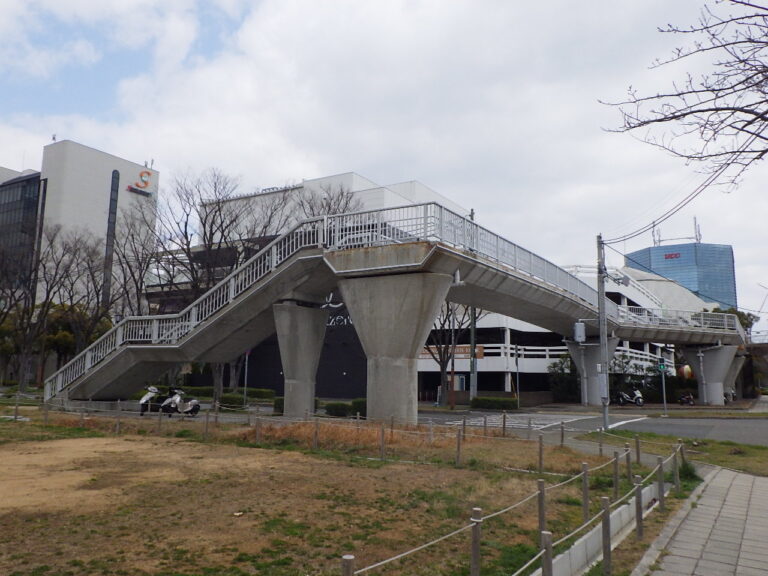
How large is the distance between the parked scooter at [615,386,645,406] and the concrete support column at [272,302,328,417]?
27176 millimetres

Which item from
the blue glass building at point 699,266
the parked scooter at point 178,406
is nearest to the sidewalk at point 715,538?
the parked scooter at point 178,406

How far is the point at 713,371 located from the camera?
4222 cm

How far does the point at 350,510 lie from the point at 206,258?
90.2ft

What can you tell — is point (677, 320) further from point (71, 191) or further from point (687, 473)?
point (71, 191)

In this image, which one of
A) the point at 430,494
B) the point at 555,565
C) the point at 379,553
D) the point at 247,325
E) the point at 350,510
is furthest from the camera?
the point at 247,325

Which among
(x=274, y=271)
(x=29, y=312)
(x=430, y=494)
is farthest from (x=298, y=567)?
(x=29, y=312)

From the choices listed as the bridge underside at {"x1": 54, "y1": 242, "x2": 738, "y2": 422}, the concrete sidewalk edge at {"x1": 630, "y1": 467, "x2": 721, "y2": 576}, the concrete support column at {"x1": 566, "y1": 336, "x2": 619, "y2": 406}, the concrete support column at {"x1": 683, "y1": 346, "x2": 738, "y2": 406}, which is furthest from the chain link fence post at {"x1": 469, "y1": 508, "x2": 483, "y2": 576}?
the concrete support column at {"x1": 683, "y1": 346, "x2": 738, "y2": 406}

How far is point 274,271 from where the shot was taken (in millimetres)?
20812

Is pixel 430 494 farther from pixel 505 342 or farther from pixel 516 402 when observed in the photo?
pixel 505 342

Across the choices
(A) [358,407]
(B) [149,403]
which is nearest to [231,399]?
(A) [358,407]

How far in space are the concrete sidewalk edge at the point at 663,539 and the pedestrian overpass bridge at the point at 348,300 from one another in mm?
9674

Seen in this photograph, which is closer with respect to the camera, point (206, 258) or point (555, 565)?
point (555, 565)

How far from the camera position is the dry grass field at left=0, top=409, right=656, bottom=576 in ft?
20.8

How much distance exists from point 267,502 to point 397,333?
410 inches
